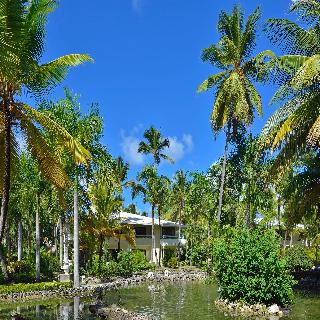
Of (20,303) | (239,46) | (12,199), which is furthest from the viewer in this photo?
(12,199)

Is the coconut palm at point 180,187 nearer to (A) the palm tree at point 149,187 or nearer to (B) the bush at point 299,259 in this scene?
(A) the palm tree at point 149,187

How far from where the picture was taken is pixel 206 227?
162ft

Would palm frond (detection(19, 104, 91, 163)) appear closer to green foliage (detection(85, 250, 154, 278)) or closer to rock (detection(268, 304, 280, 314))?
rock (detection(268, 304, 280, 314))

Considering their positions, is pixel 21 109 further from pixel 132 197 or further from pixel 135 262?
pixel 132 197

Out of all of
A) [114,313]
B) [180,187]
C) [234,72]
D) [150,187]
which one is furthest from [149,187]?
[114,313]

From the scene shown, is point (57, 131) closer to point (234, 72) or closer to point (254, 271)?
point (254, 271)

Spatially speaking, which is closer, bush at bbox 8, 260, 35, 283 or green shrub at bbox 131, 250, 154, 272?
bush at bbox 8, 260, 35, 283

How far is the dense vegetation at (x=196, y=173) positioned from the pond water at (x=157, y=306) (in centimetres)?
152

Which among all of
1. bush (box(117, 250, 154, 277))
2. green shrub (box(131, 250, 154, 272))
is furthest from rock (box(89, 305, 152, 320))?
green shrub (box(131, 250, 154, 272))

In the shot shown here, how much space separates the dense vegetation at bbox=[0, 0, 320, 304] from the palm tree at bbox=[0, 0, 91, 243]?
3 cm

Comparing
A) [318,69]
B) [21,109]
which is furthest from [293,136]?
[21,109]

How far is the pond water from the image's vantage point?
1908 cm

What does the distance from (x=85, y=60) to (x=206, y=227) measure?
36.2m

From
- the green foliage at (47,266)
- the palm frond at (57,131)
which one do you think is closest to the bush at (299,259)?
the green foliage at (47,266)
